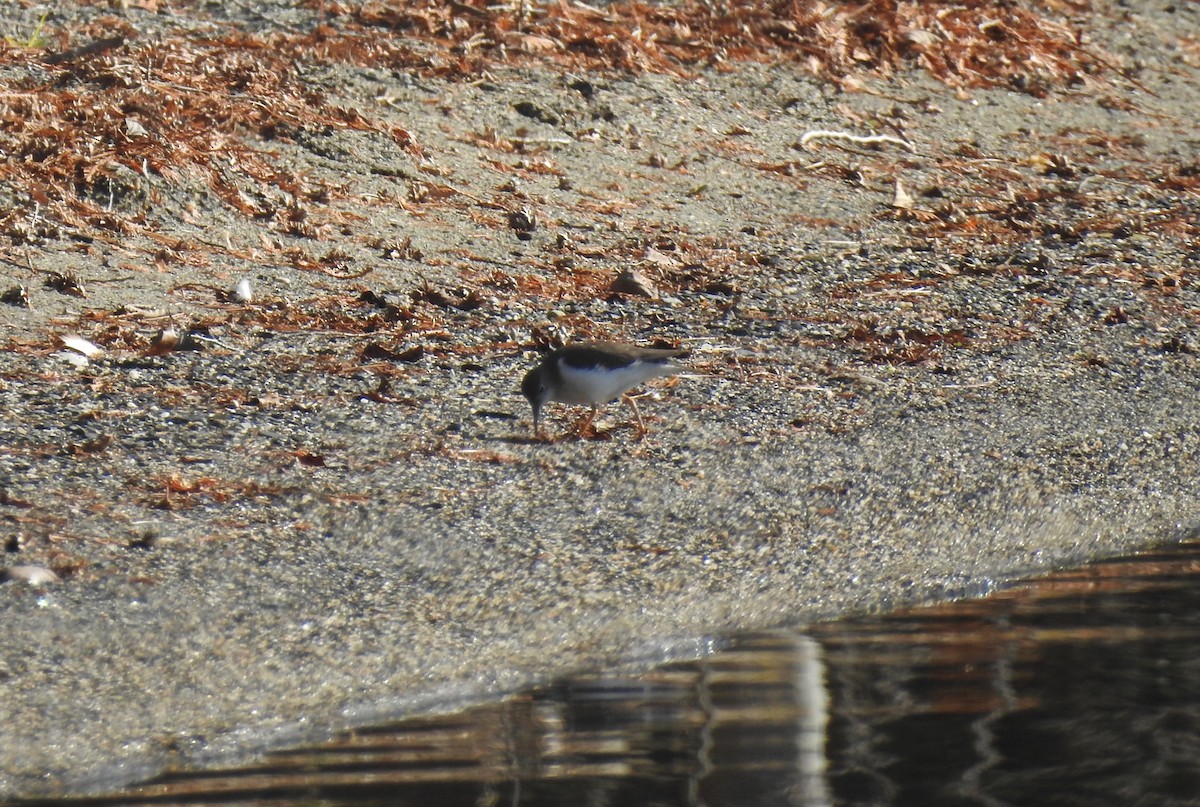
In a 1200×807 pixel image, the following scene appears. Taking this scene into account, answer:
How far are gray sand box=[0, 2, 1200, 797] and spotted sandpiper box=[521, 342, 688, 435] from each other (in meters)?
0.21

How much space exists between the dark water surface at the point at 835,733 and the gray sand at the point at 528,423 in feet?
0.62

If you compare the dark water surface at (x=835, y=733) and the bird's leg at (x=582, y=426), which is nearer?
the dark water surface at (x=835, y=733)

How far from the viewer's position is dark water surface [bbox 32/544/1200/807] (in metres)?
4.42

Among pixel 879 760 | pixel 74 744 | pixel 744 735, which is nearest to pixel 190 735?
pixel 74 744

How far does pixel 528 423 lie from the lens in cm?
714

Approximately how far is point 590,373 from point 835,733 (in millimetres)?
2238

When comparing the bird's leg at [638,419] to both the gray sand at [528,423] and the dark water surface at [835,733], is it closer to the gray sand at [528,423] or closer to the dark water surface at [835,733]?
the gray sand at [528,423]

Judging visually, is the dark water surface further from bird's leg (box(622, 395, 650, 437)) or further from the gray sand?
bird's leg (box(622, 395, 650, 437))

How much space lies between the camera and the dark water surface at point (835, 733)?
14.5 feet

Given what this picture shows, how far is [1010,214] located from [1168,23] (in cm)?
578

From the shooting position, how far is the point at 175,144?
975cm

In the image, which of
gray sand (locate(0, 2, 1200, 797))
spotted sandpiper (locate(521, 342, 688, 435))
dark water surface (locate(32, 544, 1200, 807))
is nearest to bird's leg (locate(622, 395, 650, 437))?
gray sand (locate(0, 2, 1200, 797))

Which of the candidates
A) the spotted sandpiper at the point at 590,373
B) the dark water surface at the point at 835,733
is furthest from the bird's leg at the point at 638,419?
the dark water surface at the point at 835,733

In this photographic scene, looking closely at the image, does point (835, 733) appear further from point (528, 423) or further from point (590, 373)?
point (528, 423)
